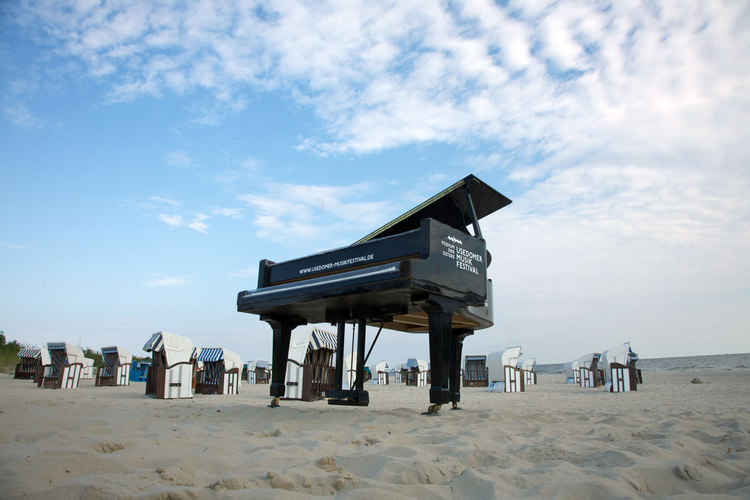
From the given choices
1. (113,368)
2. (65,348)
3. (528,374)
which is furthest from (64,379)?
(528,374)

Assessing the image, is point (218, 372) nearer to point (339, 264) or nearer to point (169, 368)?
point (169, 368)

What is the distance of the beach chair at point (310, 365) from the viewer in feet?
35.0

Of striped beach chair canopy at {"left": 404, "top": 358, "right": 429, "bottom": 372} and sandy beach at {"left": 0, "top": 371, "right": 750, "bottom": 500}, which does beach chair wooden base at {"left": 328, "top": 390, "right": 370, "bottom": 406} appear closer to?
sandy beach at {"left": 0, "top": 371, "right": 750, "bottom": 500}

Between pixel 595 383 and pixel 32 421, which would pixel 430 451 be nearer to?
pixel 32 421

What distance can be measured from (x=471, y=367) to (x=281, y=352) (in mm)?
17453

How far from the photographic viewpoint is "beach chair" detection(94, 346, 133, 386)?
15.9m

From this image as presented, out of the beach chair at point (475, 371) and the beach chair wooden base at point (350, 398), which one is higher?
the beach chair wooden base at point (350, 398)

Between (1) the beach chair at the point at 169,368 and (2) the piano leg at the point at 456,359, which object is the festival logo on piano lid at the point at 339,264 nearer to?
(2) the piano leg at the point at 456,359

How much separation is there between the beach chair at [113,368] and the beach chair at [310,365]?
8677 millimetres

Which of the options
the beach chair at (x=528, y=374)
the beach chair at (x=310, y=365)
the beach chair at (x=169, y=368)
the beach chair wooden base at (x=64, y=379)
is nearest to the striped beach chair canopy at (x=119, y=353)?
the beach chair wooden base at (x=64, y=379)

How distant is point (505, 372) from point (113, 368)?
14.8 meters

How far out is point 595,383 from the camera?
1753 cm

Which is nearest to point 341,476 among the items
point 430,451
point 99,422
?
point 430,451

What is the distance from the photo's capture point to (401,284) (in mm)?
4445
